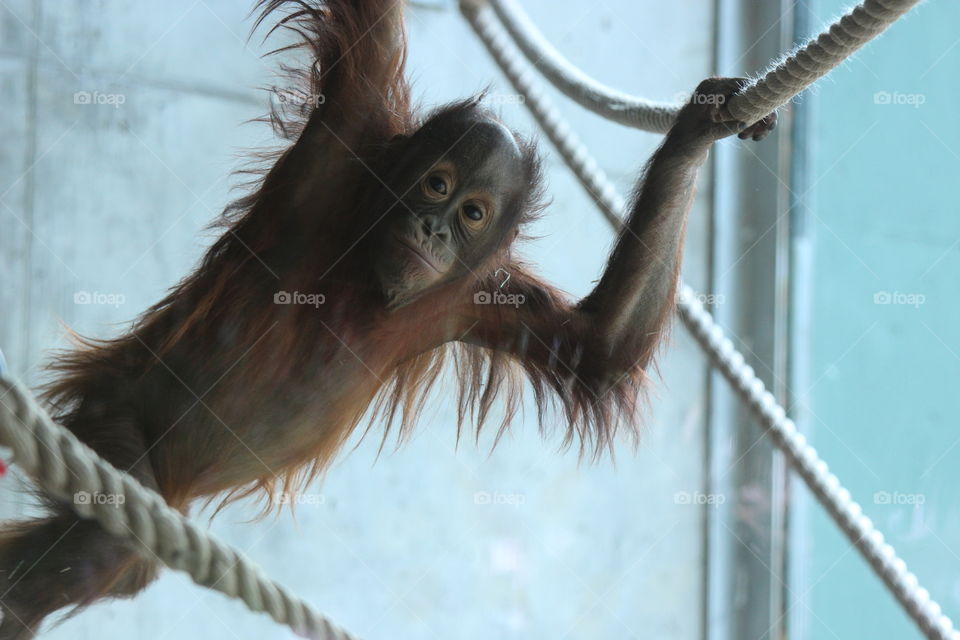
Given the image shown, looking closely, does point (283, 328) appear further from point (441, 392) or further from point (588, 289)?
point (588, 289)

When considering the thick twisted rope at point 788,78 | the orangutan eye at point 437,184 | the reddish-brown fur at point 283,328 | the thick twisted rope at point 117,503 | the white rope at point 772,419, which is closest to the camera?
the thick twisted rope at point 117,503

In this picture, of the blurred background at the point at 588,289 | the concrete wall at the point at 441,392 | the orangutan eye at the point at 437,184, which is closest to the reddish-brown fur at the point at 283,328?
the orangutan eye at the point at 437,184

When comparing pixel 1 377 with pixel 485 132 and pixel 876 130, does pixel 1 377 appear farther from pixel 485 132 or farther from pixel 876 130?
pixel 876 130

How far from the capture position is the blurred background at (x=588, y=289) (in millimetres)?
3025

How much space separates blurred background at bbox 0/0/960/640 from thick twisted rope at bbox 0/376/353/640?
169 cm

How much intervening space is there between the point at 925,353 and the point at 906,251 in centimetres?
45

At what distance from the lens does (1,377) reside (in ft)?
4.09

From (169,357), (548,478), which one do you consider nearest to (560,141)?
(169,357)

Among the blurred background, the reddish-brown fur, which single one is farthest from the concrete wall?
the reddish-brown fur

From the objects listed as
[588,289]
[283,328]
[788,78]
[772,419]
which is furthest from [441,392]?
[588,289]

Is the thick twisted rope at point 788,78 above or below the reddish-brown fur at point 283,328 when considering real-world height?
above

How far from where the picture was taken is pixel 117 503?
4.22 ft

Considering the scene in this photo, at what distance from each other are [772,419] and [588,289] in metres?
1.92

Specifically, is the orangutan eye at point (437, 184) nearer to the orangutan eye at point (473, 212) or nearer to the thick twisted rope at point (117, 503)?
the orangutan eye at point (473, 212)
